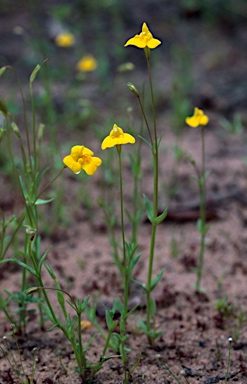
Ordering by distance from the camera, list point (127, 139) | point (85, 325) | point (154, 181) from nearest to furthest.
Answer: point (127, 139) < point (154, 181) < point (85, 325)

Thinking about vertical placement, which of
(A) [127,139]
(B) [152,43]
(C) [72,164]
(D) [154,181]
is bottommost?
(D) [154,181]

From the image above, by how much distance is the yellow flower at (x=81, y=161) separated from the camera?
2.22 metres

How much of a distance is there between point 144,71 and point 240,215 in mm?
2829

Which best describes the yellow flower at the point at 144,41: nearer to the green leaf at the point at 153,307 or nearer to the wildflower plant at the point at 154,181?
the wildflower plant at the point at 154,181

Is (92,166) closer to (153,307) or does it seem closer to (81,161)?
(81,161)

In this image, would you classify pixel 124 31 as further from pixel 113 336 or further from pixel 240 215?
pixel 113 336

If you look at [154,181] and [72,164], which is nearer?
[72,164]

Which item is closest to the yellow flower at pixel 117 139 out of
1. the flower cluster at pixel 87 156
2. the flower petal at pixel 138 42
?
the flower cluster at pixel 87 156

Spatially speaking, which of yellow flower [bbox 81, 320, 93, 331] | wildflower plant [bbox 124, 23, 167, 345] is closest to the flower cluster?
wildflower plant [bbox 124, 23, 167, 345]

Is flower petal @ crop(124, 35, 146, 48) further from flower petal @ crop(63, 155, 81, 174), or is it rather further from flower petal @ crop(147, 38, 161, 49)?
flower petal @ crop(63, 155, 81, 174)

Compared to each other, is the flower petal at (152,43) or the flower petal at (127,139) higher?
the flower petal at (152,43)

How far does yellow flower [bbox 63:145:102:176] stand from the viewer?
2.22 metres

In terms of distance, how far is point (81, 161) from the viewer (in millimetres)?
2244

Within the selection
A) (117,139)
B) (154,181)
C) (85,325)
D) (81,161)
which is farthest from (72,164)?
(85,325)
